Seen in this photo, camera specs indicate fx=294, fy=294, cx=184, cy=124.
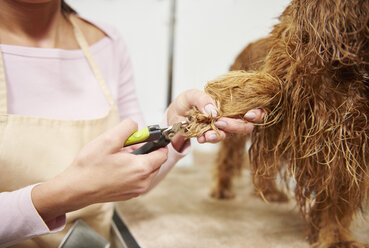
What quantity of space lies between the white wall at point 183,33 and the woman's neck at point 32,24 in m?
0.41

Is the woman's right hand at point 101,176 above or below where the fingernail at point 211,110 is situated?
below

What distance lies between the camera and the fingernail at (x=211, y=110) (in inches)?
19.5

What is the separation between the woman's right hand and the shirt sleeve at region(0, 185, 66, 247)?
0.6 inches

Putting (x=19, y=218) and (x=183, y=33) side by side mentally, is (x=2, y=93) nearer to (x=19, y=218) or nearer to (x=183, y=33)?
(x=19, y=218)

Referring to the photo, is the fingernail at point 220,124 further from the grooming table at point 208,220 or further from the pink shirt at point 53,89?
the grooming table at point 208,220

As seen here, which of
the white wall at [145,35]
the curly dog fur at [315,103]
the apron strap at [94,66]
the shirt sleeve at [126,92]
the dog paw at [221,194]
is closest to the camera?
the curly dog fur at [315,103]

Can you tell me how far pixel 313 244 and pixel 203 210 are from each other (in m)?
0.35

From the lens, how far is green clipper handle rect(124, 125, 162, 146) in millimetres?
491

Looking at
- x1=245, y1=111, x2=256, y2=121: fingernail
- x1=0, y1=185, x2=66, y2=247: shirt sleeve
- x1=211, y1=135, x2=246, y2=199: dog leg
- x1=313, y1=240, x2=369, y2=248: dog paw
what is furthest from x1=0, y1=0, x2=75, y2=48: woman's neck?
Answer: x1=313, y1=240, x2=369, y2=248: dog paw

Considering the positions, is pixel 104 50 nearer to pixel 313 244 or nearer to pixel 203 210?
pixel 203 210

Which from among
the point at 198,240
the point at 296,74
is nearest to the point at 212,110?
the point at 296,74

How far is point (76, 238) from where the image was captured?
2.21 feet

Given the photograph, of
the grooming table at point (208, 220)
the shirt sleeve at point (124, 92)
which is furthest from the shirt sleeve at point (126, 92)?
the grooming table at point (208, 220)

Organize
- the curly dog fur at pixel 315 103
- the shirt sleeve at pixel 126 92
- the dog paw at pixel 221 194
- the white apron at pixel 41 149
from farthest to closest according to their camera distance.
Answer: the dog paw at pixel 221 194, the shirt sleeve at pixel 126 92, the white apron at pixel 41 149, the curly dog fur at pixel 315 103
